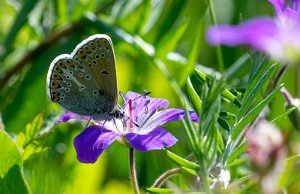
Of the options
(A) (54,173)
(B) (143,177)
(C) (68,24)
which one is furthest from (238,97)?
(C) (68,24)

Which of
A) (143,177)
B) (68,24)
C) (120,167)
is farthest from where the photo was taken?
(68,24)

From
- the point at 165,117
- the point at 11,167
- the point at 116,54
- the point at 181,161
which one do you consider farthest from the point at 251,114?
the point at 116,54

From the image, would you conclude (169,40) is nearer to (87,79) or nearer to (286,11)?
(87,79)

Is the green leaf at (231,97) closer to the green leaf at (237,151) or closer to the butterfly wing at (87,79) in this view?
the green leaf at (237,151)

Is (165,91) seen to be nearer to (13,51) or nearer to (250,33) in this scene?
(13,51)

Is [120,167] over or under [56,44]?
under

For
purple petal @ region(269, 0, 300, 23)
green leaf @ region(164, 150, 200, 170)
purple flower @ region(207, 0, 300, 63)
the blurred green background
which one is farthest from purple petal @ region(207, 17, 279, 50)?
the blurred green background
